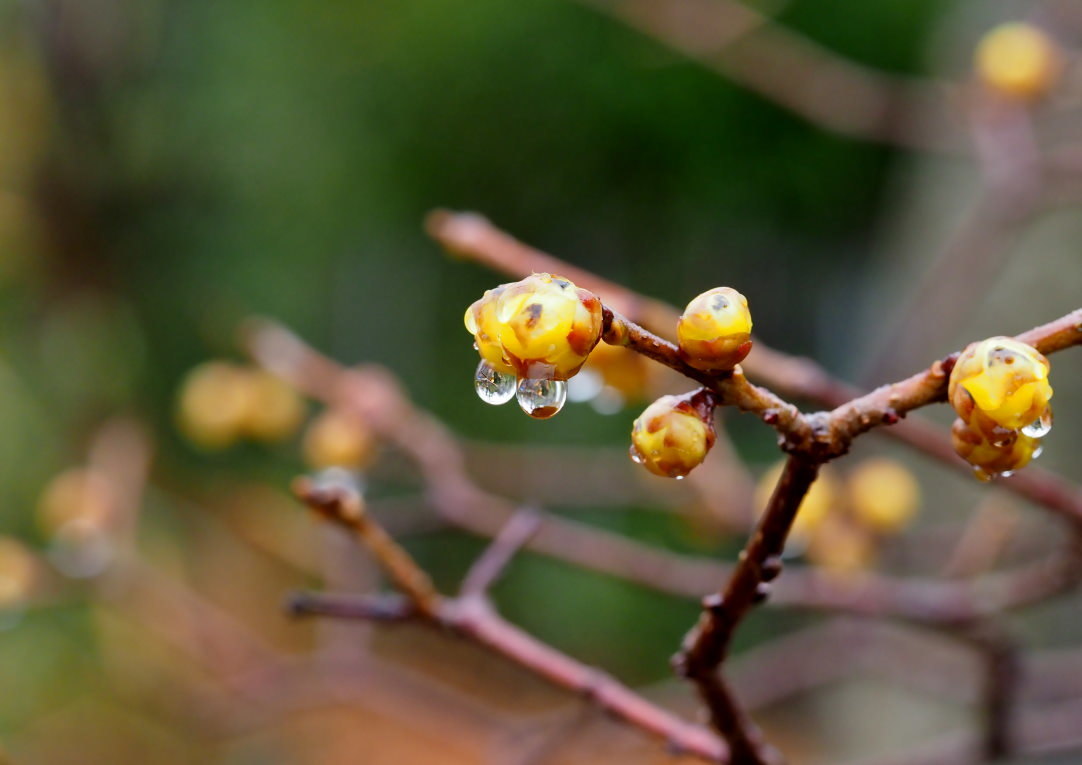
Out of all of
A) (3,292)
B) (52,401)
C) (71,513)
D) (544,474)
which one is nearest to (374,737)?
(52,401)

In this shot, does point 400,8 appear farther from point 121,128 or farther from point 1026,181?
point 1026,181

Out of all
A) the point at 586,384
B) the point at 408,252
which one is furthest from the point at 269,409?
the point at 408,252

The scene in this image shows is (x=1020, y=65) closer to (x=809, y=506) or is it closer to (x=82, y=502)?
(x=809, y=506)

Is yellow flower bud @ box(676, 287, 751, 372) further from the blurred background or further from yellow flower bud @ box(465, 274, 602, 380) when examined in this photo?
the blurred background

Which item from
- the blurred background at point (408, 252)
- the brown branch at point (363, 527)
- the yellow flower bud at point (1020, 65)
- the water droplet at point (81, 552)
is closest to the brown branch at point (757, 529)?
the brown branch at point (363, 527)

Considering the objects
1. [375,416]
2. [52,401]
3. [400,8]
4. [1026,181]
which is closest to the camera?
[375,416]
